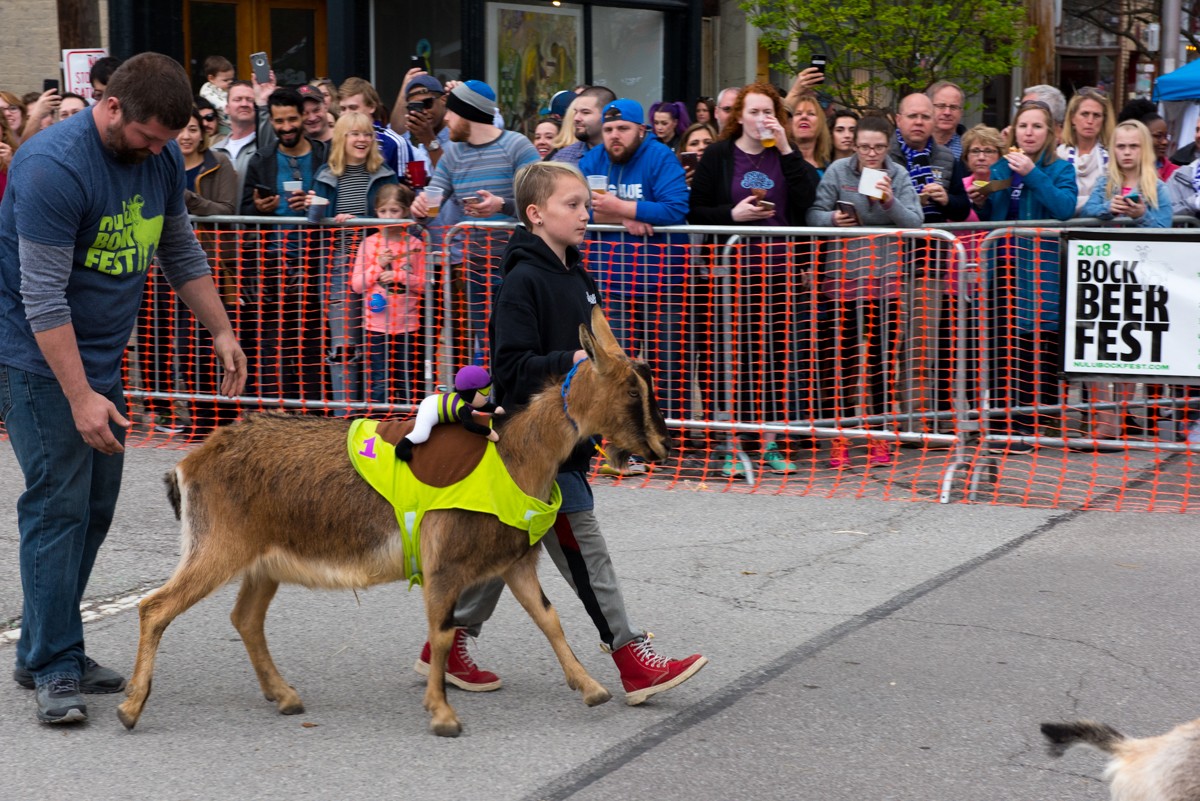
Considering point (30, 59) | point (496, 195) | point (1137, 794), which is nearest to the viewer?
point (1137, 794)

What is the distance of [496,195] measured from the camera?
9.12m

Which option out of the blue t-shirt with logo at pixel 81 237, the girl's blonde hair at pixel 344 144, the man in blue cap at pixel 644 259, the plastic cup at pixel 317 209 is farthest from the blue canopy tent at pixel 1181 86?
the blue t-shirt with logo at pixel 81 237

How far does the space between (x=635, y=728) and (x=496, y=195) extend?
4924mm

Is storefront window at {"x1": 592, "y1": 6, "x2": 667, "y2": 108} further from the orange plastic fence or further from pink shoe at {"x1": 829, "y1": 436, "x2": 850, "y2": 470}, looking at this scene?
pink shoe at {"x1": 829, "y1": 436, "x2": 850, "y2": 470}

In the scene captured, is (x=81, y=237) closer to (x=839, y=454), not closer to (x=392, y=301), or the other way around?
(x=392, y=301)

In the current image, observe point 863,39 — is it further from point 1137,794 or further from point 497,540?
point 1137,794

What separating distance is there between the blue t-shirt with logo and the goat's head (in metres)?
1.61

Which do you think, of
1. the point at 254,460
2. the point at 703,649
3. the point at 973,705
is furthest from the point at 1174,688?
the point at 254,460

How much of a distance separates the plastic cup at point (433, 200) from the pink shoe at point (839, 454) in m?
2.85

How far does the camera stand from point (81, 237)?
4785 millimetres

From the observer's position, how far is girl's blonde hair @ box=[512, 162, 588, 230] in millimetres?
5023

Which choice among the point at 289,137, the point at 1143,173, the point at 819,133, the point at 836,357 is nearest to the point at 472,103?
the point at 289,137

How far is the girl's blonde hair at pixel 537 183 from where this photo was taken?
16.5ft

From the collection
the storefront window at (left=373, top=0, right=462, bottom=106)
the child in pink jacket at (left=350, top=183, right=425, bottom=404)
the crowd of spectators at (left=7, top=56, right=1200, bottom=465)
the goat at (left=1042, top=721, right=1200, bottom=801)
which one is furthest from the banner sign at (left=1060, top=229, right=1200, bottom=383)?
the storefront window at (left=373, top=0, right=462, bottom=106)
